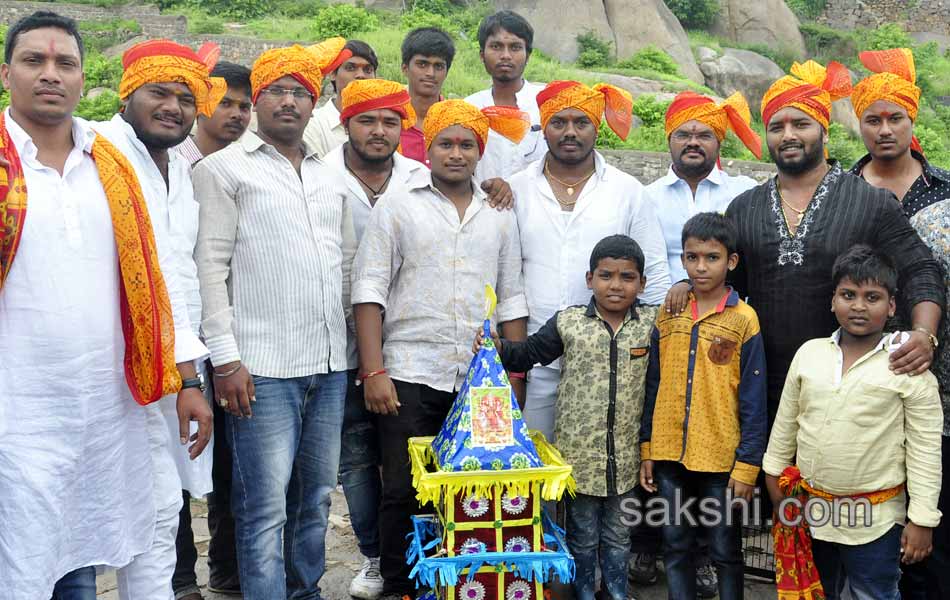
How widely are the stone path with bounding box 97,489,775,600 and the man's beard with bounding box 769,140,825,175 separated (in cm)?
201

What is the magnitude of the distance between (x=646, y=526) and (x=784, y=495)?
895 mm

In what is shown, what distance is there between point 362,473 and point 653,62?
1910cm

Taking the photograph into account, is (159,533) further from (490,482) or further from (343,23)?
(343,23)

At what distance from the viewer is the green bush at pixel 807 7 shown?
3206cm

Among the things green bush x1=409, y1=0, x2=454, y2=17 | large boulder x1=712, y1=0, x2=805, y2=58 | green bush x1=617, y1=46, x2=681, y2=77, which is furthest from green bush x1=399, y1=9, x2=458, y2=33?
large boulder x1=712, y1=0, x2=805, y2=58

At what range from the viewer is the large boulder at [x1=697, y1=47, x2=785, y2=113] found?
22.1 meters

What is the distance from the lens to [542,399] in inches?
151

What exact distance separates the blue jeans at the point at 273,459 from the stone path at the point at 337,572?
75 cm

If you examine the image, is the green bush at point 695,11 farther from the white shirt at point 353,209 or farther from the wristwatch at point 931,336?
the wristwatch at point 931,336

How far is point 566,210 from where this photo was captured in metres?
3.86

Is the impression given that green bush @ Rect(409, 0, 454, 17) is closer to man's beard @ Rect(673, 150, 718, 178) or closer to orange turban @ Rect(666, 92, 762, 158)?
orange turban @ Rect(666, 92, 762, 158)

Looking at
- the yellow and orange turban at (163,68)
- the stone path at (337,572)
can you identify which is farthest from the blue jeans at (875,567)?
the yellow and orange turban at (163,68)

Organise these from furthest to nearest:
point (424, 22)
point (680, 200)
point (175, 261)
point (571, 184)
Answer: point (424, 22)
point (680, 200)
point (571, 184)
point (175, 261)

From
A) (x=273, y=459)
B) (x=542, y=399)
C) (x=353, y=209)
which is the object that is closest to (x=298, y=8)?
(x=353, y=209)
